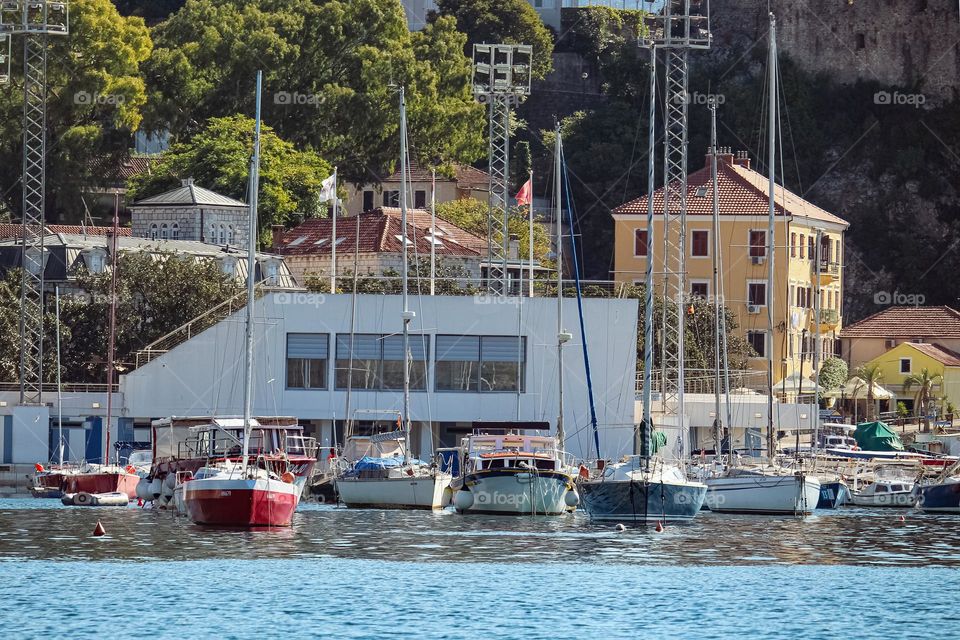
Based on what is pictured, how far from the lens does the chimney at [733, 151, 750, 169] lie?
10900 centimetres

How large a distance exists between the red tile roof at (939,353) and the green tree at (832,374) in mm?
7703

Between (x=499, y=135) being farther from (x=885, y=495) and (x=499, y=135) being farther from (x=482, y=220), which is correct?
(x=482, y=220)

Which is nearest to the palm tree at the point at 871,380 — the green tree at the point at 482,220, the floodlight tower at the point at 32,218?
the green tree at the point at 482,220

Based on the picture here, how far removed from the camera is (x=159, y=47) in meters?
111

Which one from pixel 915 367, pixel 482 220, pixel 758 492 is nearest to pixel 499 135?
pixel 758 492

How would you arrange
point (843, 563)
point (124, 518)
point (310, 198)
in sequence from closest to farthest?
point (843, 563), point (124, 518), point (310, 198)

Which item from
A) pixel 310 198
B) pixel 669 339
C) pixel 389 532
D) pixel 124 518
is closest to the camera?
pixel 389 532

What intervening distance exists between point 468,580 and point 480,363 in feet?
92.7

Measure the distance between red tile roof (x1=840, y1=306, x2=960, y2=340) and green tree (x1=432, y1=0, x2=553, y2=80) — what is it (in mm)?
29957

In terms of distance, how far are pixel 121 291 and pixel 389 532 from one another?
34818mm

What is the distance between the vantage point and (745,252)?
101 metres

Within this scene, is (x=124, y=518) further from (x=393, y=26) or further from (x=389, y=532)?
(x=393, y=26)

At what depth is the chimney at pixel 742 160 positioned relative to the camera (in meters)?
109

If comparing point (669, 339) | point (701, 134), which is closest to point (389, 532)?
point (669, 339)
